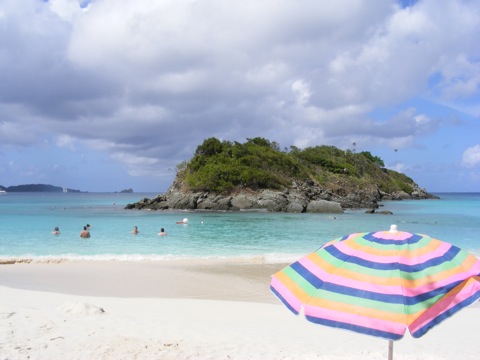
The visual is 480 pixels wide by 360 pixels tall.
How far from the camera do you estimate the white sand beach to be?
22.6 ft

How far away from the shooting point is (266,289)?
1268cm

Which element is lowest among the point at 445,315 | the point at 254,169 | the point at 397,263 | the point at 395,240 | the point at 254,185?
the point at 445,315

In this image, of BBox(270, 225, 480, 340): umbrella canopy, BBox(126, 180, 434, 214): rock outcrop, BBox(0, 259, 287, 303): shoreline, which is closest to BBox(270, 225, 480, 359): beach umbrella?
BBox(270, 225, 480, 340): umbrella canopy

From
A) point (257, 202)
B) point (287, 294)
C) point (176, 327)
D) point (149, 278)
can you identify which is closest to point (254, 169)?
point (257, 202)

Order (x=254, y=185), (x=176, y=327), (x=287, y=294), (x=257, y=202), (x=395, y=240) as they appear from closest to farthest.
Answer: (x=395, y=240), (x=287, y=294), (x=176, y=327), (x=257, y=202), (x=254, y=185)

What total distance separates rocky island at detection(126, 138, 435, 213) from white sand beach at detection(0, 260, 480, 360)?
39.6 meters

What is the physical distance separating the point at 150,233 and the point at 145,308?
62.6 ft

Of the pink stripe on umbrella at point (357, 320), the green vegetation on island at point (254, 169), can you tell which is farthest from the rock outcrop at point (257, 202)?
the pink stripe on umbrella at point (357, 320)

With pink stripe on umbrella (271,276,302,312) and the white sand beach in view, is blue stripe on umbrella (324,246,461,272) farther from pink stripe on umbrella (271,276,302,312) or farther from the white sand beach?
the white sand beach

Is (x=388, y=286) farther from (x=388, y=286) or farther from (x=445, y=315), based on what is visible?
(x=445, y=315)

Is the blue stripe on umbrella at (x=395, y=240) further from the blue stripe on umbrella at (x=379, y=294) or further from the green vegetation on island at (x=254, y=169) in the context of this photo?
the green vegetation on island at (x=254, y=169)

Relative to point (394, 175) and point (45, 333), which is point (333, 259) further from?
point (394, 175)

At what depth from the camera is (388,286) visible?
347 centimetres

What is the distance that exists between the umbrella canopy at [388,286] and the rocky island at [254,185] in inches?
1869
